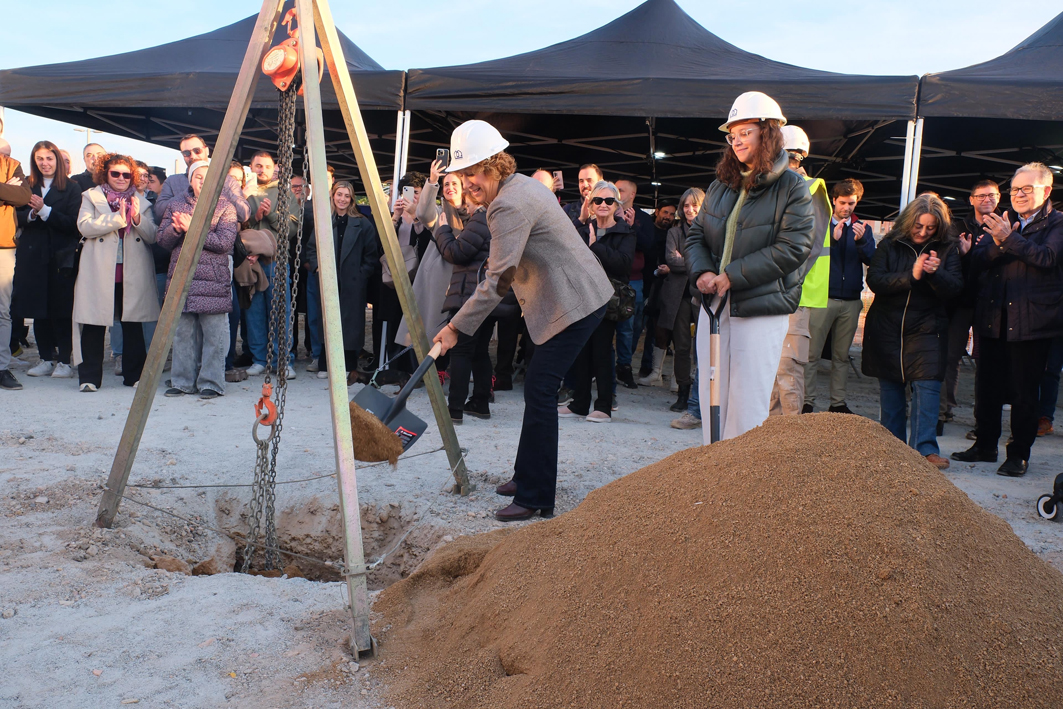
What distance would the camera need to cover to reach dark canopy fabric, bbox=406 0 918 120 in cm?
591

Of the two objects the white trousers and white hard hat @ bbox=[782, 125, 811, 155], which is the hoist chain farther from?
white hard hat @ bbox=[782, 125, 811, 155]

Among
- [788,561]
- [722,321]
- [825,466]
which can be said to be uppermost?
[722,321]

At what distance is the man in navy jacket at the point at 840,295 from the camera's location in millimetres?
5895

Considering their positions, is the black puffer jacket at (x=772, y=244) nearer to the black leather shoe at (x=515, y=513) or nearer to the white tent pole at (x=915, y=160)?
the black leather shoe at (x=515, y=513)

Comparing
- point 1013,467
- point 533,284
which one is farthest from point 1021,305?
point 533,284

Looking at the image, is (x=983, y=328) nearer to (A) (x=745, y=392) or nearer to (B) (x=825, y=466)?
(A) (x=745, y=392)

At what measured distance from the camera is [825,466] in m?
2.10

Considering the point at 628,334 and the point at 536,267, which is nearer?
the point at 536,267

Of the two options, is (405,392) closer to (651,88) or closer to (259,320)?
(651,88)

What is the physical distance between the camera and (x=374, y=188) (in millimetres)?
3311

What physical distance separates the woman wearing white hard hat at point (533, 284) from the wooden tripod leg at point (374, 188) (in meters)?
0.25

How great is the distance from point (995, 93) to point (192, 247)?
552 centimetres

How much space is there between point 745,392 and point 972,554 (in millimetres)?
1366

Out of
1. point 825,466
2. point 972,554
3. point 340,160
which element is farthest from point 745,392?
point 340,160
